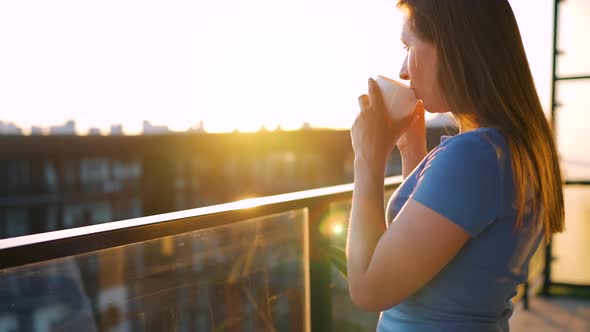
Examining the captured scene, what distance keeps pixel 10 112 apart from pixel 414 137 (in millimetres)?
38146

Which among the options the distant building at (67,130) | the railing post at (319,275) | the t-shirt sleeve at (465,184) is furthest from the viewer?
the distant building at (67,130)

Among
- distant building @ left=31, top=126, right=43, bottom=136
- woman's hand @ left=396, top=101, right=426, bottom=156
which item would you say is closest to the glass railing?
woman's hand @ left=396, top=101, right=426, bottom=156

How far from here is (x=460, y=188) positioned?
622mm

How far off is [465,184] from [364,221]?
157 millimetres

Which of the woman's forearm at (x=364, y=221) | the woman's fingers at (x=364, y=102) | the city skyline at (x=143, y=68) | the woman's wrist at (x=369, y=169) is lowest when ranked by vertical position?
the woman's forearm at (x=364, y=221)

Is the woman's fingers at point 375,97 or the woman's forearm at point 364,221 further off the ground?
the woman's fingers at point 375,97

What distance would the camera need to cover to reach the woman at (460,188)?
2.08 feet

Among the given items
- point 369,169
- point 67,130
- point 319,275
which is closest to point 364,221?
point 369,169

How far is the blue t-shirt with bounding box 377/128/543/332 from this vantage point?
0.63 metres

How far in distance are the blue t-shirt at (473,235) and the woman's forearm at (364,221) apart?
0.05 meters

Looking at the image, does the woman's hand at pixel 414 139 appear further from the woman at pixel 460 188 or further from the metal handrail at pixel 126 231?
the metal handrail at pixel 126 231

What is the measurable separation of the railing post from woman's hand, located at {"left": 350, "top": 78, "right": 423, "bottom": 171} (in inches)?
35.1

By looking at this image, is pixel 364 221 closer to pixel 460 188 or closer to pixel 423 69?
pixel 460 188

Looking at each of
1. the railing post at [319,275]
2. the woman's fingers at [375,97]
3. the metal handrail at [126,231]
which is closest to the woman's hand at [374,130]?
the woman's fingers at [375,97]
